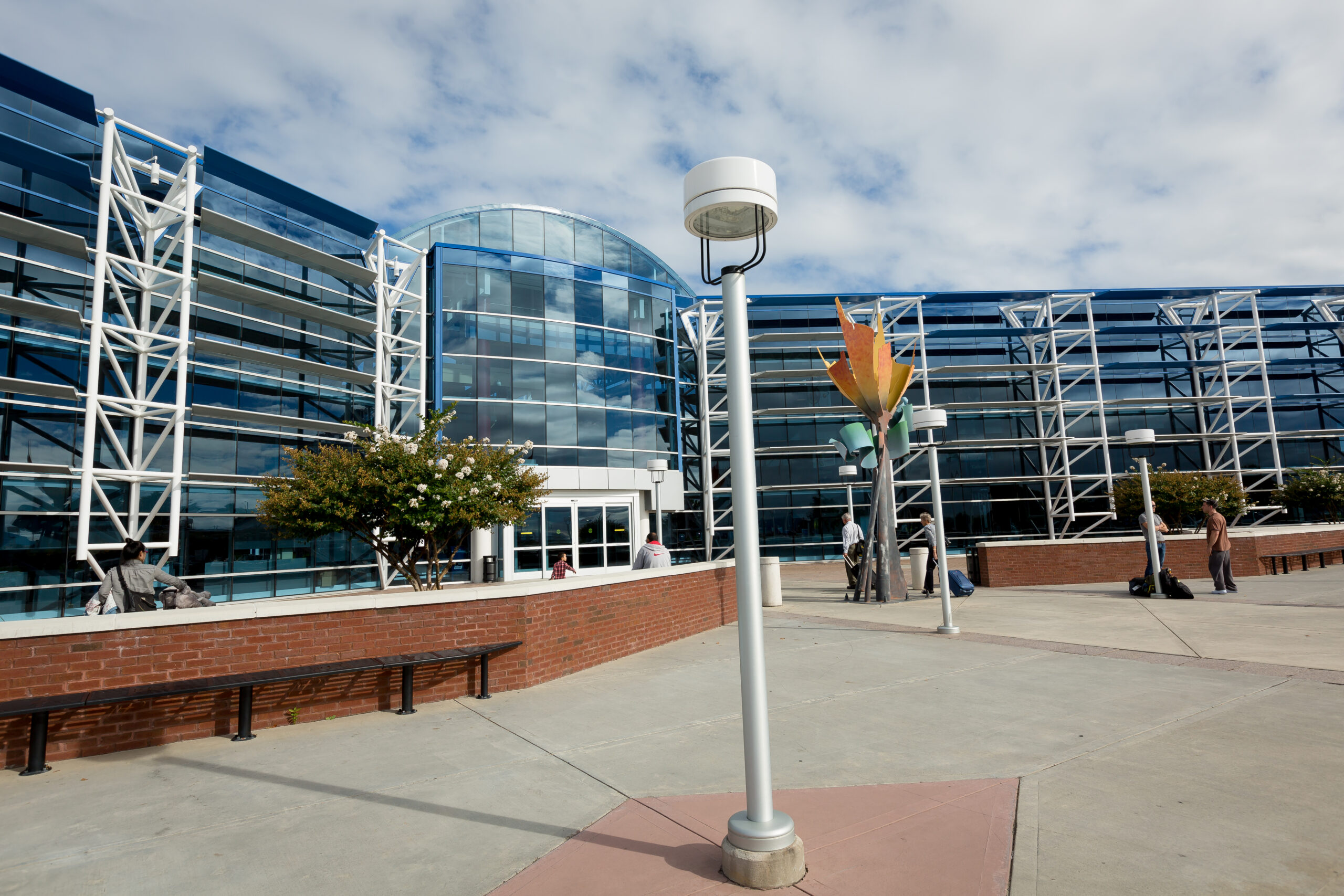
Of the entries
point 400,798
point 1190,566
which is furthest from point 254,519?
point 1190,566

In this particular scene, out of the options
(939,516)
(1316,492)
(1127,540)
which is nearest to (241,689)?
(939,516)

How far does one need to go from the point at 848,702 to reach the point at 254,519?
1684cm

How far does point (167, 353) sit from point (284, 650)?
567 inches

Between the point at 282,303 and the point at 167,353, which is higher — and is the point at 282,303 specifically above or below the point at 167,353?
above

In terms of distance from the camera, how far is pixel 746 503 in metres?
3.39

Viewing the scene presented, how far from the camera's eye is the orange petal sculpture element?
14.1 m

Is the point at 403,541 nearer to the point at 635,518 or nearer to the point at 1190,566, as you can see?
the point at 635,518

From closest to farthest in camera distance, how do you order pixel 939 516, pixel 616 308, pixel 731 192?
1. pixel 731 192
2. pixel 939 516
3. pixel 616 308

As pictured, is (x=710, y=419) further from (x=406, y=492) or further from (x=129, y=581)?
(x=129, y=581)

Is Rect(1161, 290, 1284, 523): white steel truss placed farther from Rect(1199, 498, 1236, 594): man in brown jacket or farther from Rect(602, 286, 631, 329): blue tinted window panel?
Rect(602, 286, 631, 329): blue tinted window panel

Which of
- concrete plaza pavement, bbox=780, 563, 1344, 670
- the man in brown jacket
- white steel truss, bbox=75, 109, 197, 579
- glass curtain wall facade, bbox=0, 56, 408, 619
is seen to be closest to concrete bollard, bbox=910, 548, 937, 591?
concrete plaza pavement, bbox=780, 563, 1344, 670

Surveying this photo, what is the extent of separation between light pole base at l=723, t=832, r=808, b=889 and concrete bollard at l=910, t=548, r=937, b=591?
42.4 ft

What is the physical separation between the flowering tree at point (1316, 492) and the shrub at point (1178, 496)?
5.51 metres

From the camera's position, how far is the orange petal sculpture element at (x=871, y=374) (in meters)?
14.1
